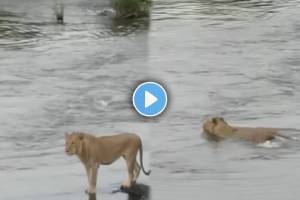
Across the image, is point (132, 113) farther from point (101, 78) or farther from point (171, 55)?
point (171, 55)

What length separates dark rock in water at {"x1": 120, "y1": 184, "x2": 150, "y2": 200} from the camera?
5.76 m

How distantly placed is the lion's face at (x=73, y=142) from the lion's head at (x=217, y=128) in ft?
10.7

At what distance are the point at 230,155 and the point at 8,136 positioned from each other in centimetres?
233

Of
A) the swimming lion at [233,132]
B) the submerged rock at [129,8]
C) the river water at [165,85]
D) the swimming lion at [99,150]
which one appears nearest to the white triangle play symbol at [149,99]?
the swimming lion at [99,150]

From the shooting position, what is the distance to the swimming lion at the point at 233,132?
26.9 feet

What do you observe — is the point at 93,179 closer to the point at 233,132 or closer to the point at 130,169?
the point at 130,169

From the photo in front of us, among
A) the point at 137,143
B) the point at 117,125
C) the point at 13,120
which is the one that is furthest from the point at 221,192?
the point at 13,120

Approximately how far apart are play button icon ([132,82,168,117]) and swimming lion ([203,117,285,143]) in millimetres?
3311

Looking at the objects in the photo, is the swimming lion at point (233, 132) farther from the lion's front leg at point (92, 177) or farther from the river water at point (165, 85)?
the lion's front leg at point (92, 177)

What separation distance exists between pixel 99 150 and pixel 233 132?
325cm

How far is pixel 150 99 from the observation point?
4.95 meters

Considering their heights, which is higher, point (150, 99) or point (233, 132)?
point (150, 99)

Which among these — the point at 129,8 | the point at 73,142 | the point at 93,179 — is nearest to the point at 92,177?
the point at 93,179

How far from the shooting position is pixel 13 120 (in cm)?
888
